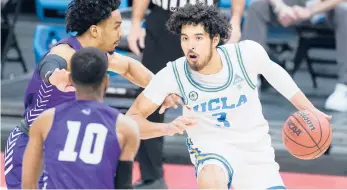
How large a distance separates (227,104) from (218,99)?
0.06 m

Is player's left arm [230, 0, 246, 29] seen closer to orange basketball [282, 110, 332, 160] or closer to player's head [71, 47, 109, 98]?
orange basketball [282, 110, 332, 160]

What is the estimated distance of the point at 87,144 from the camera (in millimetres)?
3680

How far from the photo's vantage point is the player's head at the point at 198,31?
15.8ft

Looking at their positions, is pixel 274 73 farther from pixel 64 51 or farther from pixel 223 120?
pixel 64 51

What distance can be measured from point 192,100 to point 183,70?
0.58ft

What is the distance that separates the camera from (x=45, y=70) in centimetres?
433

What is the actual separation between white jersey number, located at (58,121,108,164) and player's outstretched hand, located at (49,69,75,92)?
1.54 feet

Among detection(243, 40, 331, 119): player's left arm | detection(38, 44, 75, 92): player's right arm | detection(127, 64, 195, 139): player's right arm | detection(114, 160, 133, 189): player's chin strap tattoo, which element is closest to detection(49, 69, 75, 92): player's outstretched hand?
detection(38, 44, 75, 92): player's right arm

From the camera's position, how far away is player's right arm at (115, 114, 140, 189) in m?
3.72

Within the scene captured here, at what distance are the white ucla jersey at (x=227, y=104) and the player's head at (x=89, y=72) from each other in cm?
120

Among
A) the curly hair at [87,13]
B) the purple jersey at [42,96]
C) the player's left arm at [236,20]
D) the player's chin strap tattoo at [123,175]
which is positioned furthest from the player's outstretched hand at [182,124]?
the player's left arm at [236,20]

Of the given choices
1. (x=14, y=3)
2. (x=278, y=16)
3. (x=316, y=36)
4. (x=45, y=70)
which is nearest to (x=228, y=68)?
(x=45, y=70)

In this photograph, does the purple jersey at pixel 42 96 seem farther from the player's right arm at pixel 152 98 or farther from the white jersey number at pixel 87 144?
the white jersey number at pixel 87 144

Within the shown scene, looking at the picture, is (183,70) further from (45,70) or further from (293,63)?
(293,63)
